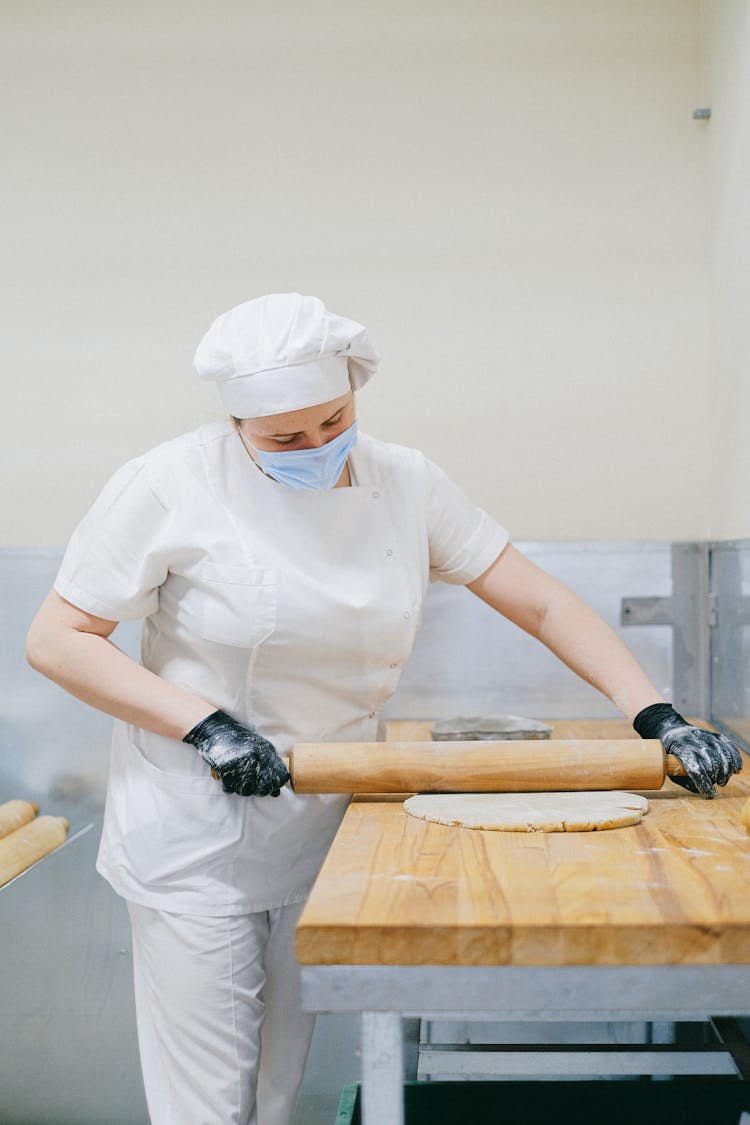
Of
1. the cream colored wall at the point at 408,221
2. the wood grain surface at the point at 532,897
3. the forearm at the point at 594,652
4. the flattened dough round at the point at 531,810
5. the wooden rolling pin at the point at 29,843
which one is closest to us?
the wood grain surface at the point at 532,897

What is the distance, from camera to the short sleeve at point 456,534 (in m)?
1.58

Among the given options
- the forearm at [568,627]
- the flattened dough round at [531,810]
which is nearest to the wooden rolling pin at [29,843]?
the flattened dough round at [531,810]

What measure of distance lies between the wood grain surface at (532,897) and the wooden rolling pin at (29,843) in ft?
2.67

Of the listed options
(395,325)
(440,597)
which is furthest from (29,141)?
(440,597)

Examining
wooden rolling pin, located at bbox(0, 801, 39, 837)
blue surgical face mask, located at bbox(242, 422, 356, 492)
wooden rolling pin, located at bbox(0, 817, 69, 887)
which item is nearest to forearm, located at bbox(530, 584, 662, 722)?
blue surgical face mask, located at bbox(242, 422, 356, 492)

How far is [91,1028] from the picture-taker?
2.19m

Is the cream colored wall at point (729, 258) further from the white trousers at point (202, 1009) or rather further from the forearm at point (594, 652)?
the white trousers at point (202, 1009)

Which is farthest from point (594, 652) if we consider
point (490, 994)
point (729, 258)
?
point (729, 258)

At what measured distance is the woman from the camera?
4.42 ft

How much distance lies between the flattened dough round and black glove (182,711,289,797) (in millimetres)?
172

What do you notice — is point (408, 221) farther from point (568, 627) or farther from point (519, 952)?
point (519, 952)

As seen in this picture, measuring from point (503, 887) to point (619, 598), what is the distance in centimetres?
122

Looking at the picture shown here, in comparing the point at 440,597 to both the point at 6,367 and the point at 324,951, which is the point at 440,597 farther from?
the point at 324,951

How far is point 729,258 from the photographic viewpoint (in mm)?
1934
